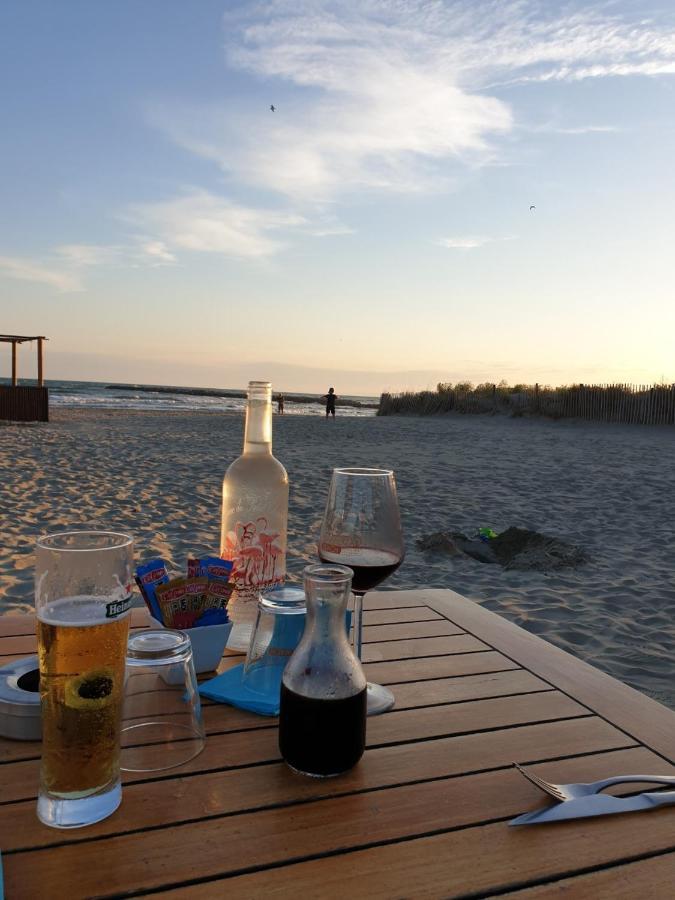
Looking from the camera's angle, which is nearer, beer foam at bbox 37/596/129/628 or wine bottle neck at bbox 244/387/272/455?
beer foam at bbox 37/596/129/628

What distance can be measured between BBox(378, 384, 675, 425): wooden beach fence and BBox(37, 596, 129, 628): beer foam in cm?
2095

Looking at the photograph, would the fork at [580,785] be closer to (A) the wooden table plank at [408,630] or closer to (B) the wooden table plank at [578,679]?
(B) the wooden table plank at [578,679]

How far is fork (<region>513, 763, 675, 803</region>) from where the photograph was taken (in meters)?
0.85

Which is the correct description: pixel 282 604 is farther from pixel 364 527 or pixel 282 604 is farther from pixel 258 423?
pixel 258 423

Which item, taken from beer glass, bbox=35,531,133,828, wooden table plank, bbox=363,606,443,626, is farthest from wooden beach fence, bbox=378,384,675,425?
beer glass, bbox=35,531,133,828

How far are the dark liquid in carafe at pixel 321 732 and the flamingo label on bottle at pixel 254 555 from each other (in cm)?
36

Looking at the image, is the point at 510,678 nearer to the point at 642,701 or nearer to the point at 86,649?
the point at 642,701

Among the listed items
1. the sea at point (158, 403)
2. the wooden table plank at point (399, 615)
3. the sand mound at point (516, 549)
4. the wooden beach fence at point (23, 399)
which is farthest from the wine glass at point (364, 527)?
the sea at point (158, 403)

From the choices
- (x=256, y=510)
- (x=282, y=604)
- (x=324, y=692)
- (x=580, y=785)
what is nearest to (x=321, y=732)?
(x=324, y=692)

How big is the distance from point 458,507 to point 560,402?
15722 mm

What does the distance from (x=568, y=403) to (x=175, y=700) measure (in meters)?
21.9

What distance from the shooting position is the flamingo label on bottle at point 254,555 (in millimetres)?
1225

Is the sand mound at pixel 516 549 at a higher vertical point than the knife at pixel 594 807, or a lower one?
lower

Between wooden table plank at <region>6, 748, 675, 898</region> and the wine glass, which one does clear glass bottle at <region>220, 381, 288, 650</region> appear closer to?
the wine glass
